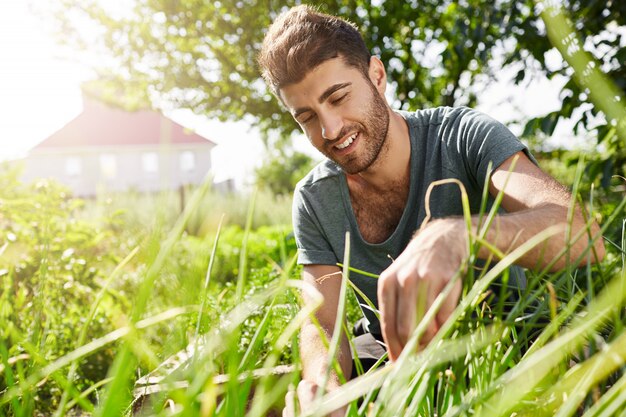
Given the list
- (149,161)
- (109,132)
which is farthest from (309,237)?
(149,161)

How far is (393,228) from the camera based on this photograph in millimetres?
2160

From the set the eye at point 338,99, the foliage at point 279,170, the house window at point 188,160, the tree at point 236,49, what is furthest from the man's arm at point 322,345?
the house window at point 188,160

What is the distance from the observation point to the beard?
205 cm

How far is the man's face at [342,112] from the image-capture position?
2025mm

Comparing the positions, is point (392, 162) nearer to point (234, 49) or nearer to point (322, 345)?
point (322, 345)

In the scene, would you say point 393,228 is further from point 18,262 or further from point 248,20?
point 248,20

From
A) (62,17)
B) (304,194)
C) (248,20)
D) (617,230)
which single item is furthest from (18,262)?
(62,17)

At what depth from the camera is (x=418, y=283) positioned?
708 millimetres

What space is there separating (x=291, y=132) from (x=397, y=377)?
796cm

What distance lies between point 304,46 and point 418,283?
1.50 meters

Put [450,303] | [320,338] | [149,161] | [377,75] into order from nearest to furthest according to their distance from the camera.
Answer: [450,303]
[320,338]
[377,75]
[149,161]

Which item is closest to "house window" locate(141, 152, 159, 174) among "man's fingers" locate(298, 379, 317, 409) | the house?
the house

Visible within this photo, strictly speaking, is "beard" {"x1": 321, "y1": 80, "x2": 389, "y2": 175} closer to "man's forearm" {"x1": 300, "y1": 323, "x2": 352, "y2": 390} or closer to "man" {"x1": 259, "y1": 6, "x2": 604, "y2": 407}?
"man" {"x1": 259, "y1": 6, "x2": 604, "y2": 407}

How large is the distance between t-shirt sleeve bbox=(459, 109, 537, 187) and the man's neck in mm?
250
